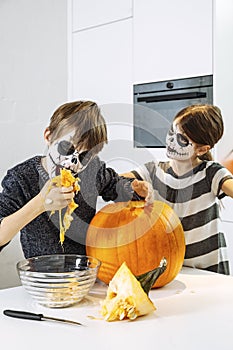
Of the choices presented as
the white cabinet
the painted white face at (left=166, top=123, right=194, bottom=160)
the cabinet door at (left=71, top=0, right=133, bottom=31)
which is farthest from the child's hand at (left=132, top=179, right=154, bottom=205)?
the cabinet door at (left=71, top=0, right=133, bottom=31)

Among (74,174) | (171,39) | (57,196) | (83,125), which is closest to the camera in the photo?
(57,196)

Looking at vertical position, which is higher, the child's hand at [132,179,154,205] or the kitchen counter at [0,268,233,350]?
the child's hand at [132,179,154,205]

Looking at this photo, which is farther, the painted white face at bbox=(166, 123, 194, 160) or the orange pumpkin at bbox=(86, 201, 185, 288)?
the painted white face at bbox=(166, 123, 194, 160)

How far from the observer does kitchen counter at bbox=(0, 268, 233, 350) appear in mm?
850

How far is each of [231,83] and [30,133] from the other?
1318mm

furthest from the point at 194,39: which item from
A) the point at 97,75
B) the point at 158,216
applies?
the point at 158,216

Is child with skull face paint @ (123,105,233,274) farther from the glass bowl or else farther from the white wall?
the white wall

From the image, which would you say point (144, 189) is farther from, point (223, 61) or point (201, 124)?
point (223, 61)

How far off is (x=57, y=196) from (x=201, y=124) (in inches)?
29.6

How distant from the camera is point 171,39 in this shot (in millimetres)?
2602

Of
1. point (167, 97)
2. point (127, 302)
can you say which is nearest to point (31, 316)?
point (127, 302)

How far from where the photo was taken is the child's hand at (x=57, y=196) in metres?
1.10

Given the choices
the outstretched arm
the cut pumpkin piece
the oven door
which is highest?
the oven door

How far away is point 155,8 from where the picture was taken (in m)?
2.69
